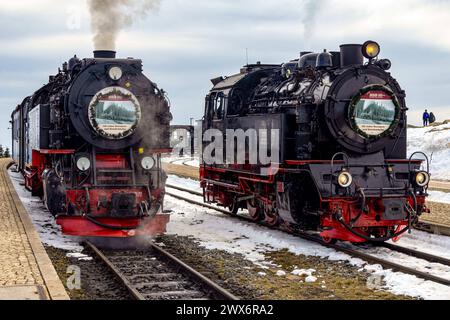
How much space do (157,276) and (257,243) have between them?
344 cm

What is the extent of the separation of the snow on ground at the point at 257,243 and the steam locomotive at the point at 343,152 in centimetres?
46

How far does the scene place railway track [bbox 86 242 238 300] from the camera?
27.0ft

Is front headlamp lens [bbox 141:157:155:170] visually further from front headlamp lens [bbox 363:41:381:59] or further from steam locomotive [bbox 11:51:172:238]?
front headlamp lens [bbox 363:41:381:59]

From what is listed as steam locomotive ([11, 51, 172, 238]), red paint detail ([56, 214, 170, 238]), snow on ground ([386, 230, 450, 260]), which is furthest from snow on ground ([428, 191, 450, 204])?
red paint detail ([56, 214, 170, 238])

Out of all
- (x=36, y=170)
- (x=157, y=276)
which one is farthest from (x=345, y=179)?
(x=36, y=170)

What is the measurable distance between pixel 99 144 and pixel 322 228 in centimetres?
462

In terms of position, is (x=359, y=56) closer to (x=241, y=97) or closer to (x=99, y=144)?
(x=241, y=97)

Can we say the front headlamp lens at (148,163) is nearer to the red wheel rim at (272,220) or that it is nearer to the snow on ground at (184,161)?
the red wheel rim at (272,220)

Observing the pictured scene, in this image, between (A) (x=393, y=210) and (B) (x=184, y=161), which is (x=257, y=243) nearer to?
(A) (x=393, y=210)

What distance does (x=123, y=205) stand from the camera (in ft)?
39.3

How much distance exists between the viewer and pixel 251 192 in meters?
14.5

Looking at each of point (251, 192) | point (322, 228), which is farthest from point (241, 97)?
point (322, 228)

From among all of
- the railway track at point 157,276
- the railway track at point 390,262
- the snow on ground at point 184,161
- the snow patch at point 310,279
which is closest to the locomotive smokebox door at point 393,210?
the railway track at point 390,262
